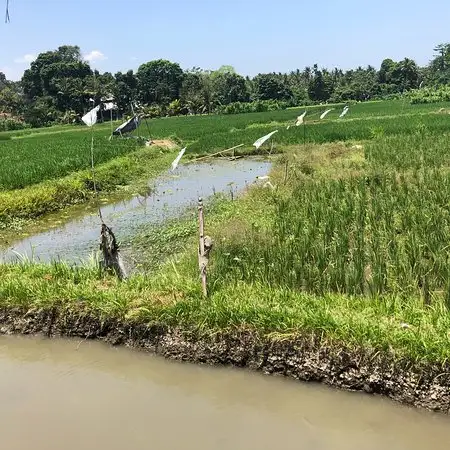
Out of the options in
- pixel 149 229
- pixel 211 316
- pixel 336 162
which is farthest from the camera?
pixel 336 162

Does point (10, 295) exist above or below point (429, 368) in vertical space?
above

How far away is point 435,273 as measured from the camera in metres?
4.39

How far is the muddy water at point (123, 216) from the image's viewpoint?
25.1 feet

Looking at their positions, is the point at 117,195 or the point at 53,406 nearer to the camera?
the point at 53,406

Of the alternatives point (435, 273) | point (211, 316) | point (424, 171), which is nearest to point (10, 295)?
point (211, 316)

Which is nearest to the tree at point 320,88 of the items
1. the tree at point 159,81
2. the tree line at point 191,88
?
the tree line at point 191,88

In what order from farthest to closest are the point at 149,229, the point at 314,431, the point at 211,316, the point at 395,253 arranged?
the point at 149,229
the point at 395,253
the point at 211,316
the point at 314,431

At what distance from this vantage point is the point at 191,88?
58.1 metres

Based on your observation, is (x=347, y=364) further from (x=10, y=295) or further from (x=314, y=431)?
(x=10, y=295)

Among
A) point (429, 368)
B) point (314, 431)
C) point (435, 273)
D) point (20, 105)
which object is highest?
point (20, 105)

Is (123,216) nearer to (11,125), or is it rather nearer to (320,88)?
(11,125)

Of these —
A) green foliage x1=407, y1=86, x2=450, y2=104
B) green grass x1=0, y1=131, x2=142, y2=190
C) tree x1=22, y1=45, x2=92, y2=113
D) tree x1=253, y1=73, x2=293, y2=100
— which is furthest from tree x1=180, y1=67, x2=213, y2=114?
green grass x1=0, y1=131, x2=142, y2=190

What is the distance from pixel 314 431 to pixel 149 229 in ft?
18.3

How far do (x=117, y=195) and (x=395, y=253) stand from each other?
866 cm
